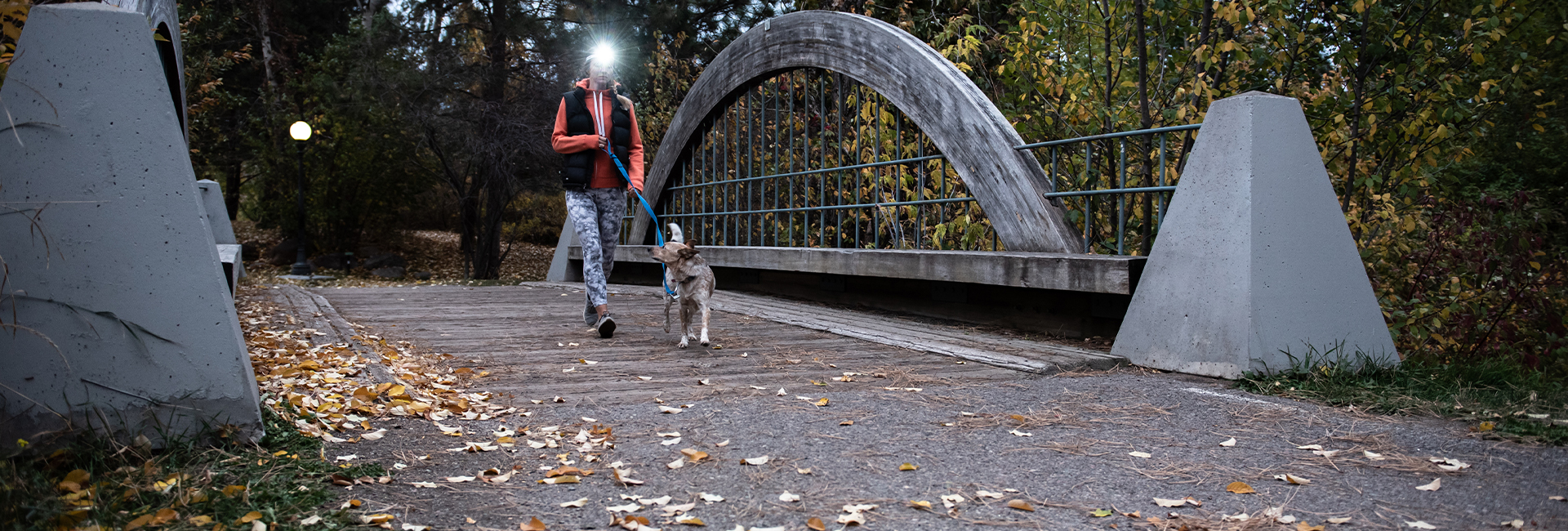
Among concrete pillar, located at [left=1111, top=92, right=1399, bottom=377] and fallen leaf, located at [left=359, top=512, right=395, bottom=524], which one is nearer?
fallen leaf, located at [left=359, top=512, right=395, bottom=524]

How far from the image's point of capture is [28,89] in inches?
106

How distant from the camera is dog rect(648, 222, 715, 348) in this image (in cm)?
548

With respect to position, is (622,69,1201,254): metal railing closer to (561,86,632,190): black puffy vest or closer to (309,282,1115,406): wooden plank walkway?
(561,86,632,190): black puffy vest

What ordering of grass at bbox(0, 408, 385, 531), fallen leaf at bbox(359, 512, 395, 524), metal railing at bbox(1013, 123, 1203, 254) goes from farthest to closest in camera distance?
metal railing at bbox(1013, 123, 1203, 254) < fallen leaf at bbox(359, 512, 395, 524) < grass at bbox(0, 408, 385, 531)

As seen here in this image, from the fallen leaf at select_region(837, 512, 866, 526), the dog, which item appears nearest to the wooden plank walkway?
the dog

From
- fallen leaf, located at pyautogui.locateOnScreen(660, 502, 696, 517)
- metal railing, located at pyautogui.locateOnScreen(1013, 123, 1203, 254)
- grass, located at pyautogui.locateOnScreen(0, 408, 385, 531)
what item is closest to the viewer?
grass, located at pyautogui.locateOnScreen(0, 408, 385, 531)

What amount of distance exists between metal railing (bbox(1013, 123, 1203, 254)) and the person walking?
2615 millimetres

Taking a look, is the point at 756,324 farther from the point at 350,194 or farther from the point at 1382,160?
the point at 350,194

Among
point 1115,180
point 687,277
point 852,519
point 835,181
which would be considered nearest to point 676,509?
point 852,519

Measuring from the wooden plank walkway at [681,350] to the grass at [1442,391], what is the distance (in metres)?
0.90

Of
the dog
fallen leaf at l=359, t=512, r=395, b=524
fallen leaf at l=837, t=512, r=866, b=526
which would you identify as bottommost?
fallen leaf at l=837, t=512, r=866, b=526

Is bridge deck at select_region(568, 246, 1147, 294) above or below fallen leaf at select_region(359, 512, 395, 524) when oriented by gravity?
above

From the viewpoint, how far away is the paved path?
242cm

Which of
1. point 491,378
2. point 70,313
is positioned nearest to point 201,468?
point 70,313
